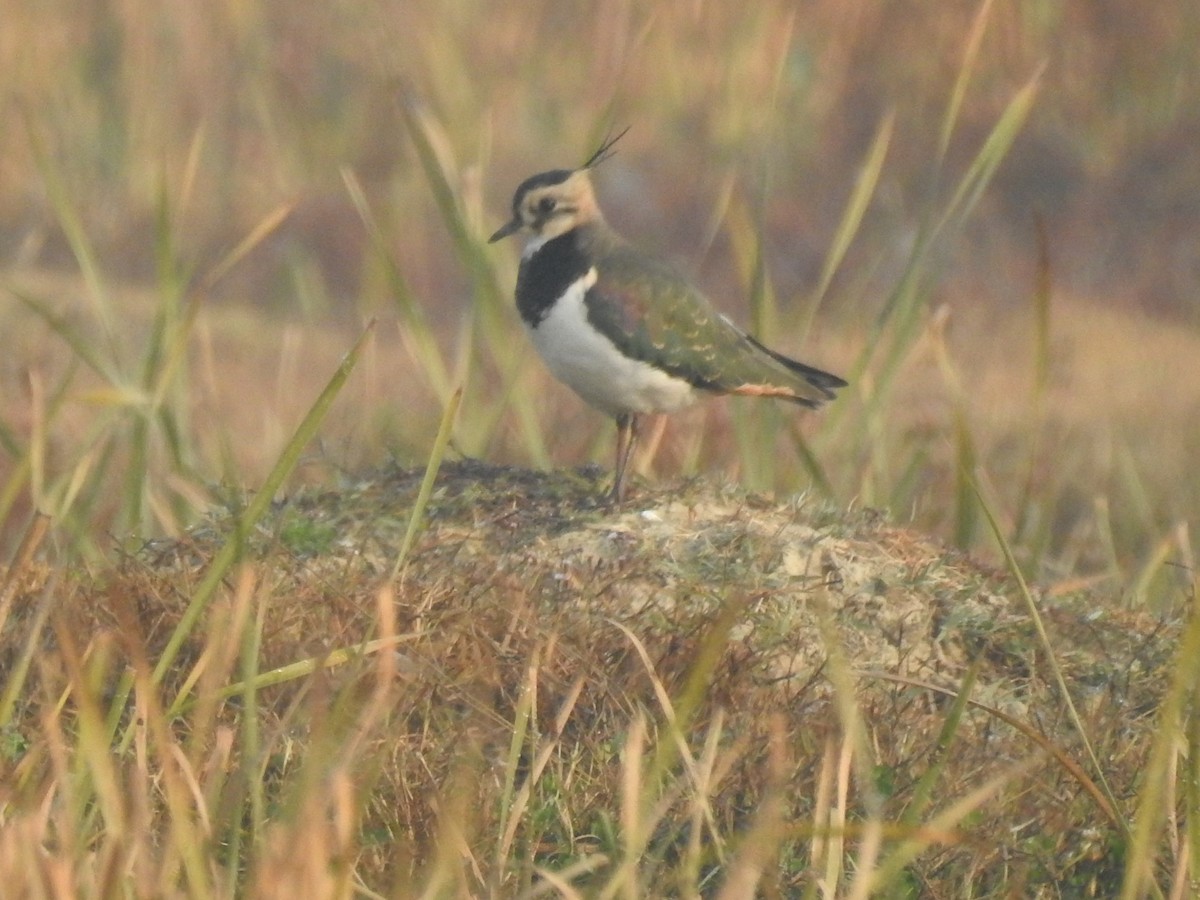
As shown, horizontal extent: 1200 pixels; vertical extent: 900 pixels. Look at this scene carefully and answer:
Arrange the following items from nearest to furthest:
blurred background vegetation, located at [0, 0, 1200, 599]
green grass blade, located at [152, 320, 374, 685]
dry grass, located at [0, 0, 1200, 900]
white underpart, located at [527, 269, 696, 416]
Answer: dry grass, located at [0, 0, 1200, 900]
green grass blade, located at [152, 320, 374, 685]
white underpart, located at [527, 269, 696, 416]
blurred background vegetation, located at [0, 0, 1200, 599]

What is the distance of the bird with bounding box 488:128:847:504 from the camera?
13.2ft

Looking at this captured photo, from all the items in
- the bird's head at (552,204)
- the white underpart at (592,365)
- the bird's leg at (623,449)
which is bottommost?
the bird's leg at (623,449)

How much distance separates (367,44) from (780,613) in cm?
764

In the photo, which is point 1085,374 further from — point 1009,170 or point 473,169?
point 473,169

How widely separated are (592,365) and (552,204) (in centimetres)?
48

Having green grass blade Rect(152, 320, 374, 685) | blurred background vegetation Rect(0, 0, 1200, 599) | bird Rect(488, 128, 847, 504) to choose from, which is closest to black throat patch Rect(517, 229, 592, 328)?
bird Rect(488, 128, 847, 504)

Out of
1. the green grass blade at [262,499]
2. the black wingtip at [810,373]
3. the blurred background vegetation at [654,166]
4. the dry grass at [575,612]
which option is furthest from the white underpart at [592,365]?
the blurred background vegetation at [654,166]

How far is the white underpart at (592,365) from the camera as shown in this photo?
13.1ft

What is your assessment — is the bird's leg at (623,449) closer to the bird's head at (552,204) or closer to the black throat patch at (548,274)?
the black throat patch at (548,274)

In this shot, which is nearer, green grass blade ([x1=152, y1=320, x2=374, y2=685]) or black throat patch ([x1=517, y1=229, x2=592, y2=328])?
green grass blade ([x1=152, y1=320, x2=374, y2=685])

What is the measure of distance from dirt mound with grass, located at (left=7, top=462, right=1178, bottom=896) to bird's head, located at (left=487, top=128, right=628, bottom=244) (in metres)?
0.59

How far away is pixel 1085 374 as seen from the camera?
820cm

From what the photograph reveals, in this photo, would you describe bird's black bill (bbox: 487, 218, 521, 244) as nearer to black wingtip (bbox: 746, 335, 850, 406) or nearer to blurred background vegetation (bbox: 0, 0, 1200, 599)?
black wingtip (bbox: 746, 335, 850, 406)

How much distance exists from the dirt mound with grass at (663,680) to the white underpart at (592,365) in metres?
0.19
